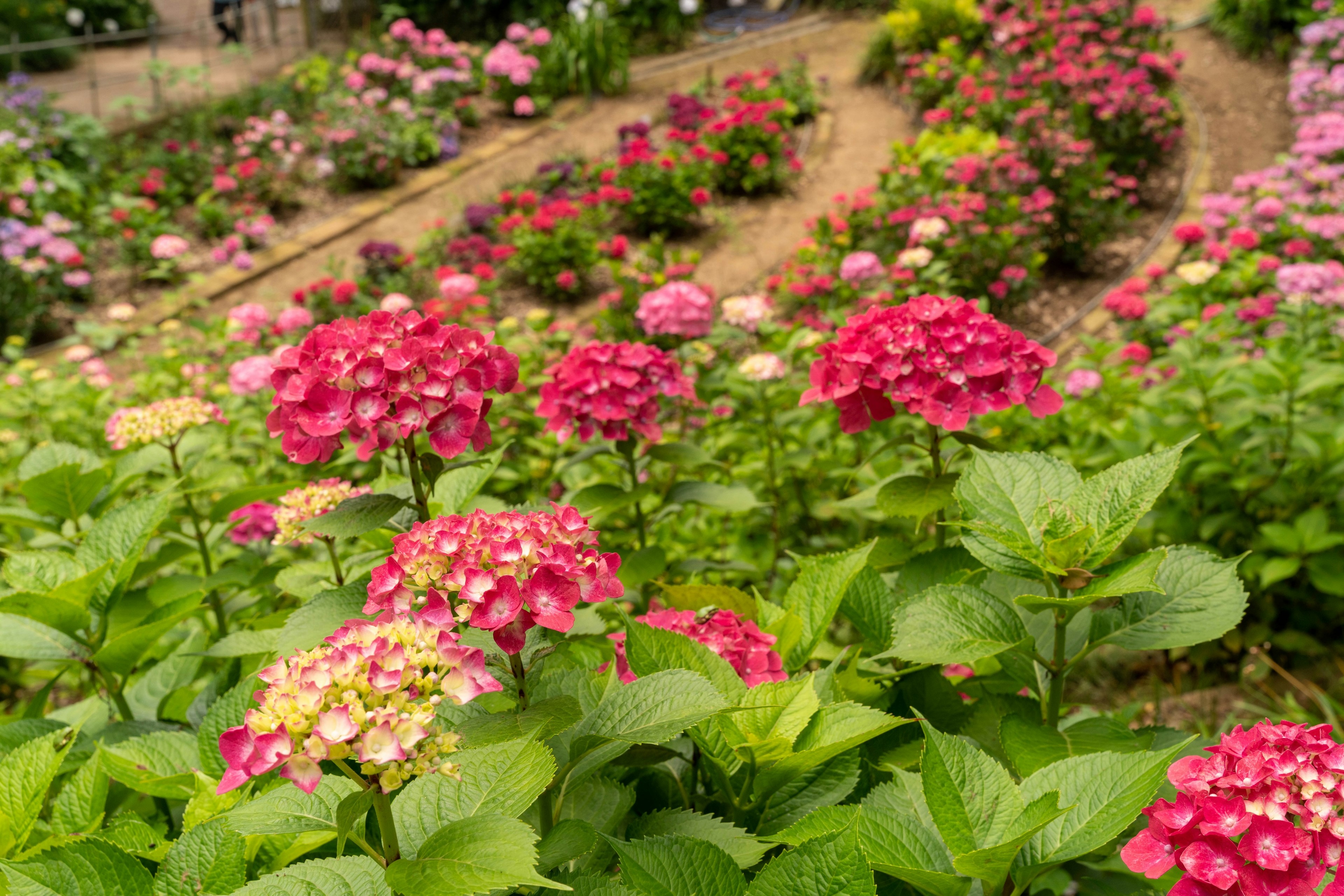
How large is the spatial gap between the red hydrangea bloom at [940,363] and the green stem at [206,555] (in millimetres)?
1362

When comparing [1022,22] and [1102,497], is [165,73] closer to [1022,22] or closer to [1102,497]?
[1022,22]

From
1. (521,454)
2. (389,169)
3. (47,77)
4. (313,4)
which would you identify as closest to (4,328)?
(389,169)

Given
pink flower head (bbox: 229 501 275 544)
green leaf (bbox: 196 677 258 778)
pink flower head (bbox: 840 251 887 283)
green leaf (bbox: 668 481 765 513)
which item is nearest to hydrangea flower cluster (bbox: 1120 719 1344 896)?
green leaf (bbox: 196 677 258 778)

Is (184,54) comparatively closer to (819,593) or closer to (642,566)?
(642,566)

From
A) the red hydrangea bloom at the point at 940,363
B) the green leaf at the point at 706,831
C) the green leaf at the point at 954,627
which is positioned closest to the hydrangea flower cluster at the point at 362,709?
the green leaf at the point at 706,831

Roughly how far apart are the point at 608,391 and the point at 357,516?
858 millimetres

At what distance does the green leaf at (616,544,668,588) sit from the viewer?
2180mm

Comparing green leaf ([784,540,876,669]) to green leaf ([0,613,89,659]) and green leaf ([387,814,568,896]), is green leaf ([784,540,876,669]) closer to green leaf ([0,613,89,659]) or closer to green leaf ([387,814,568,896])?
green leaf ([387,814,568,896])

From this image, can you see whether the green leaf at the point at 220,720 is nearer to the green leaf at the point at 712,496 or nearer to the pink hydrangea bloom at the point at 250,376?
the green leaf at the point at 712,496

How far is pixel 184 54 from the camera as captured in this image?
40.2 feet

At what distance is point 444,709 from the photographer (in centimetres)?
108

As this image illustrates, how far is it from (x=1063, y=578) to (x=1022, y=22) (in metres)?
9.31

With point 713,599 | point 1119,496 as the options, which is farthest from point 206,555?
point 1119,496

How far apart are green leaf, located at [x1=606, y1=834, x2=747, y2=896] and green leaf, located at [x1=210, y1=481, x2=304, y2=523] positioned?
4.01 feet
